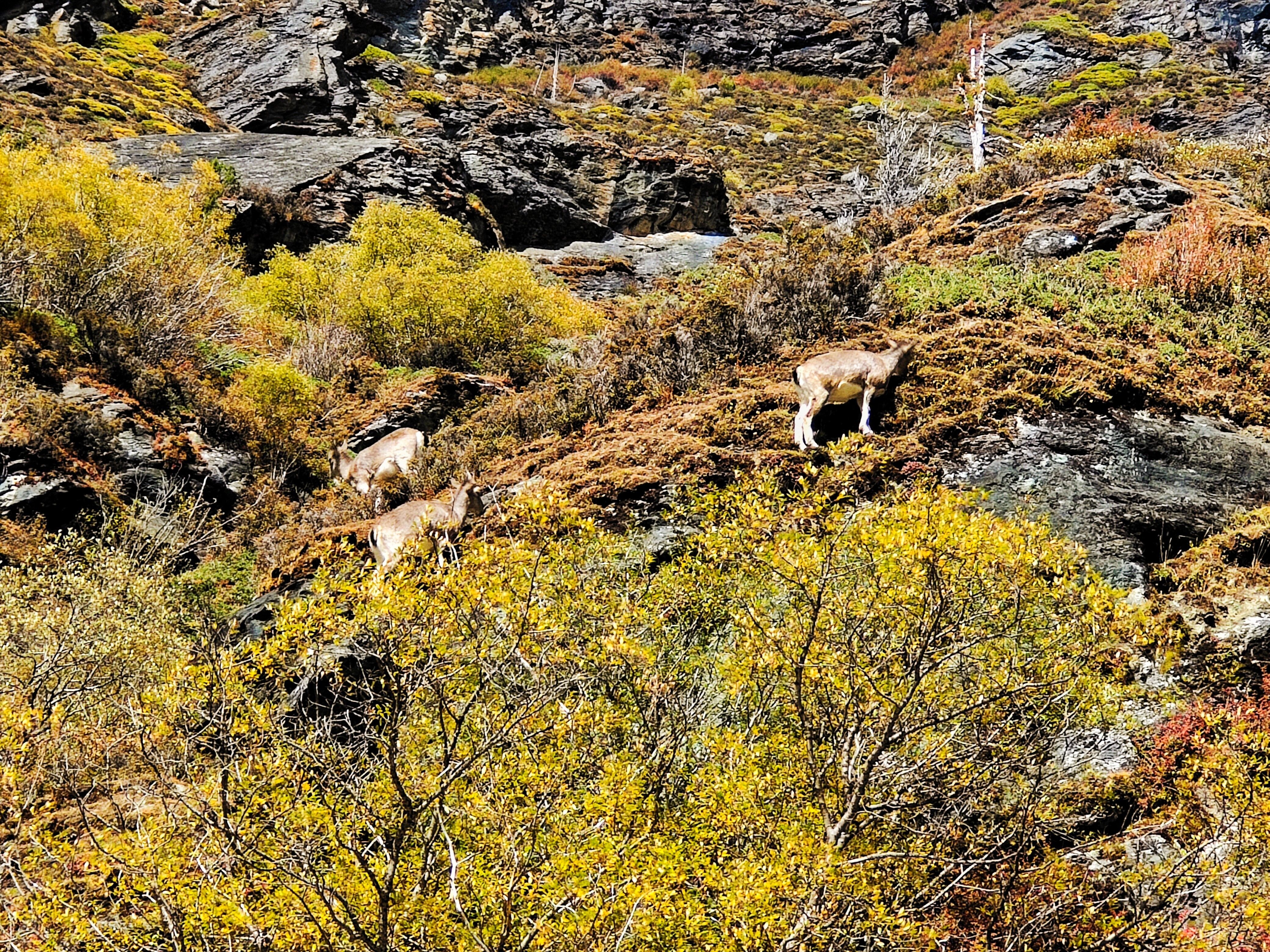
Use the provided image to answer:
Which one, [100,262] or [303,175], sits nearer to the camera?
[100,262]

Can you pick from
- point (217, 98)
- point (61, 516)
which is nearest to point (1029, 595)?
point (61, 516)

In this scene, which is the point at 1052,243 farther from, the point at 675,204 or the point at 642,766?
the point at 675,204

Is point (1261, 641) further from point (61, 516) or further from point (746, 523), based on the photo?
point (61, 516)

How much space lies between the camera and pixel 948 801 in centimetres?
498

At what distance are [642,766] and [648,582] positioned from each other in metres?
1.76

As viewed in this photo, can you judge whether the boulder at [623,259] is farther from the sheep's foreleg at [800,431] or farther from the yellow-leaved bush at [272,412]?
the sheep's foreleg at [800,431]

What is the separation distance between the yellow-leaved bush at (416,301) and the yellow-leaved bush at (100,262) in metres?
2.69

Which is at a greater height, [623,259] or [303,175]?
[303,175]

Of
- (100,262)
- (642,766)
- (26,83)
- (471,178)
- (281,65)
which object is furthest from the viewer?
(281,65)

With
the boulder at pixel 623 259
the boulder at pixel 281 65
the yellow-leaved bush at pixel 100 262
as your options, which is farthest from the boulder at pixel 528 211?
the yellow-leaved bush at pixel 100 262

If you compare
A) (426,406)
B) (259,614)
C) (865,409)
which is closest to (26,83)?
(426,406)

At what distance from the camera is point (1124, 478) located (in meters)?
8.56

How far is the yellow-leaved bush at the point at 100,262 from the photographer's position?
1445 cm

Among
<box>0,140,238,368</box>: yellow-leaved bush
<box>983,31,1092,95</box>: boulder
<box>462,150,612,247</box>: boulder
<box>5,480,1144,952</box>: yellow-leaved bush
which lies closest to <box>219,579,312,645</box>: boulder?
<box>5,480,1144,952</box>: yellow-leaved bush
